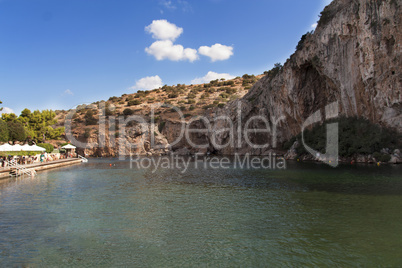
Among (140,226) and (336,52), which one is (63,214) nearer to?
(140,226)

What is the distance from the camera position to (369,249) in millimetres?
7844

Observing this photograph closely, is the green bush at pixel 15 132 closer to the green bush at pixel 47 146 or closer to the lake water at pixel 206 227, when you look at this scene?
the green bush at pixel 47 146

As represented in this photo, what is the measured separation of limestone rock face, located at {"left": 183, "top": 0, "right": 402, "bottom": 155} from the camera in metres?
29.1

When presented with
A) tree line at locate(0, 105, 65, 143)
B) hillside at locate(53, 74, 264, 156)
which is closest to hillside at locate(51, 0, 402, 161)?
hillside at locate(53, 74, 264, 156)

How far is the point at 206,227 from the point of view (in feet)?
33.0

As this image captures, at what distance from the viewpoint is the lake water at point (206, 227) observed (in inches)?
299

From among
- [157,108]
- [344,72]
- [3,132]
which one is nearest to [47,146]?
[3,132]

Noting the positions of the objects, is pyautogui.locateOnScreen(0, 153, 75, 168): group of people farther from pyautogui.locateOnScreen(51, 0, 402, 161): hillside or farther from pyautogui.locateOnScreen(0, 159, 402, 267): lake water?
pyautogui.locateOnScreen(51, 0, 402, 161): hillside

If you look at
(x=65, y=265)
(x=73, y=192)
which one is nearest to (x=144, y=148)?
(x=73, y=192)

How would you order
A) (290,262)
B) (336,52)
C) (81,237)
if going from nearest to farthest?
(290,262)
(81,237)
(336,52)

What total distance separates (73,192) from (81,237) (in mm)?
8811

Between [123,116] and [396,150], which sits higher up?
[123,116]

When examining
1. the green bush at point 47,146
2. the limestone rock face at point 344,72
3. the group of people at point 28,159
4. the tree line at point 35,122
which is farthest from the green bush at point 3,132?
the limestone rock face at point 344,72

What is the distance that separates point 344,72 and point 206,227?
3089 cm
